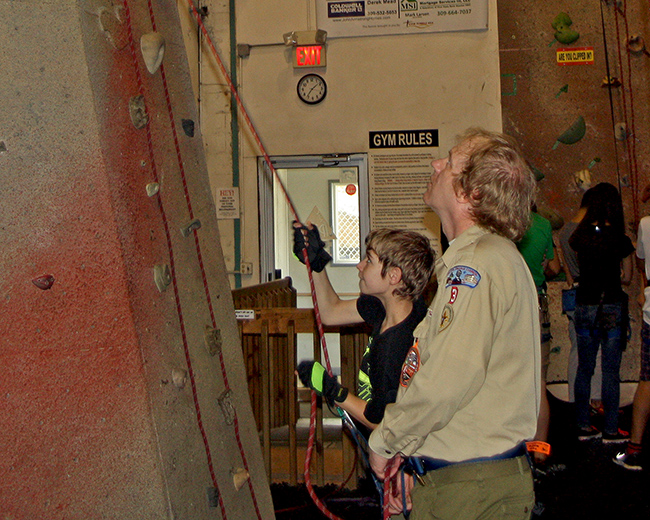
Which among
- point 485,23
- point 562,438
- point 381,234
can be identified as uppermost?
point 485,23

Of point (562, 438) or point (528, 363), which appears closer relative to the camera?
point (528, 363)

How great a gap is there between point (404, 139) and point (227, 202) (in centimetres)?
193

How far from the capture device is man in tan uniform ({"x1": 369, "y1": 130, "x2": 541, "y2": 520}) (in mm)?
1353

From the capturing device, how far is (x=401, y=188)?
6363 millimetres

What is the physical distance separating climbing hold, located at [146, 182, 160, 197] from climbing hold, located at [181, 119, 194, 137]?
0.87 feet

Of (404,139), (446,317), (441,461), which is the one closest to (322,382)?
(441,461)

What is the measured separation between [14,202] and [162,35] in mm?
548

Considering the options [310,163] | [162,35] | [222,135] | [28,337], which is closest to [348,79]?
[310,163]

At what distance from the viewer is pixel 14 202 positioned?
4.39ft

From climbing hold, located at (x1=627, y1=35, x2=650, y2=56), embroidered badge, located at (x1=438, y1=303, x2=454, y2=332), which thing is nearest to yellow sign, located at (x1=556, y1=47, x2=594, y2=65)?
climbing hold, located at (x1=627, y1=35, x2=650, y2=56)

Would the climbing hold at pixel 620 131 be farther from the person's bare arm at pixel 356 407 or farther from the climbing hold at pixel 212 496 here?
the climbing hold at pixel 212 496

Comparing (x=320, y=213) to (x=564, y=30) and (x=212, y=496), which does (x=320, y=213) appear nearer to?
(x=564, y=30)

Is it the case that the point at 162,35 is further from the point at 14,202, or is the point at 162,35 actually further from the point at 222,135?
the point at 222,135

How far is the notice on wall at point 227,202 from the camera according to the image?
6.54 meters
